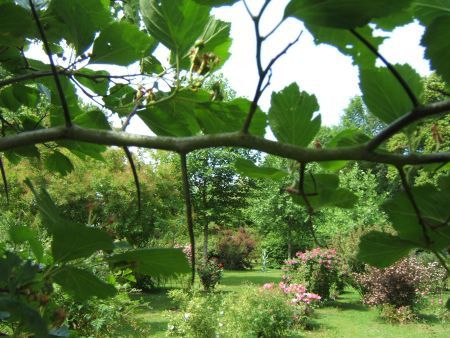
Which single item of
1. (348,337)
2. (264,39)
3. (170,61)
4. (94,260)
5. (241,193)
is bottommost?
(348,337)

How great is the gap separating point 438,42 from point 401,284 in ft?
32.7

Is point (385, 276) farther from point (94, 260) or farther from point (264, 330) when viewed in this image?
point (94, 260)

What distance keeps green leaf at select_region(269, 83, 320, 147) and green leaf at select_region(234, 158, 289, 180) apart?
5 centimetres

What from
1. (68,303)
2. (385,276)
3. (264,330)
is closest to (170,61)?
(68,303)

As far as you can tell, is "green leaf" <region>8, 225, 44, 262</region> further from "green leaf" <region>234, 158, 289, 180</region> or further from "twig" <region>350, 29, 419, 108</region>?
"twig" <region>350, 29, 419, 108</region>

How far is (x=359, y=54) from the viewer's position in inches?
22.4

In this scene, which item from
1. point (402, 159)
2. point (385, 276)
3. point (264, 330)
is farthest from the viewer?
point (385, 276)

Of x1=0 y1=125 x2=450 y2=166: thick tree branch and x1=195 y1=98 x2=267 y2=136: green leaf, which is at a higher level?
x1=195 y1=98 x2=267 y2=136: green leaf

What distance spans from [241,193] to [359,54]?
18150 millimetres

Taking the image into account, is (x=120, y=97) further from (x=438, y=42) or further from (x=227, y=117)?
(x=438, y=42)

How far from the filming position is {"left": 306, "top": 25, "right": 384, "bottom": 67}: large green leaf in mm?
550

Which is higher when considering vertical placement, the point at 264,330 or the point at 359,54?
the point at 359,54

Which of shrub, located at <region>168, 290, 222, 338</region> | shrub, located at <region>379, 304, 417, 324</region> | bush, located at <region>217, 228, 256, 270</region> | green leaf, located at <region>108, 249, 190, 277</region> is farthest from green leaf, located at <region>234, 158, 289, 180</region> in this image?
bush, located at <region>217, 228, 256, 270</region>

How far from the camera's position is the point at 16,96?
39.0 inches
